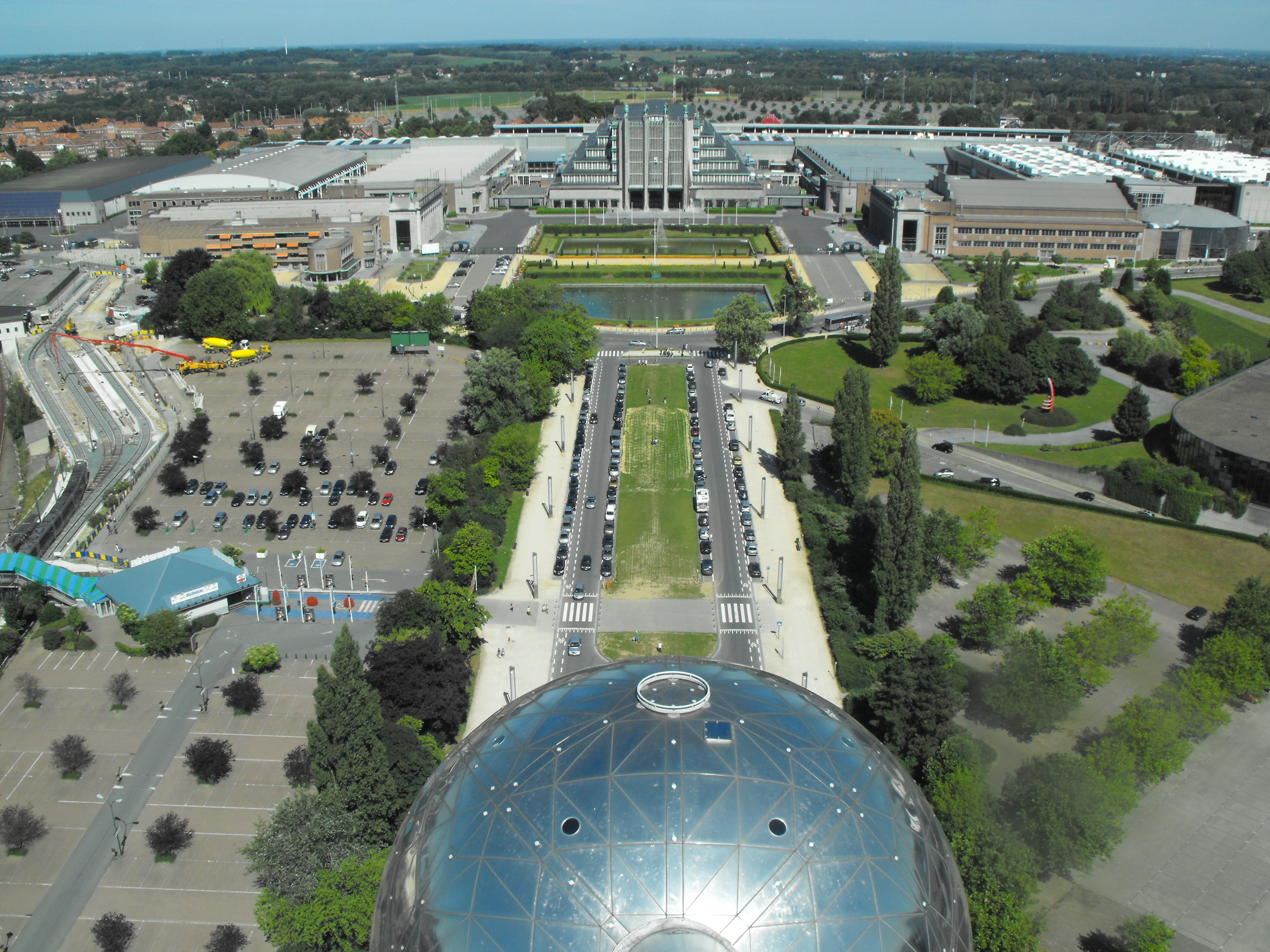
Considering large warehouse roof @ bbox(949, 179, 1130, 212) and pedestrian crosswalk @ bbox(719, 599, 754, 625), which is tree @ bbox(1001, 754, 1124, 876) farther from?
large warehouse roof @ bbox(949, 179, 1130, 212)

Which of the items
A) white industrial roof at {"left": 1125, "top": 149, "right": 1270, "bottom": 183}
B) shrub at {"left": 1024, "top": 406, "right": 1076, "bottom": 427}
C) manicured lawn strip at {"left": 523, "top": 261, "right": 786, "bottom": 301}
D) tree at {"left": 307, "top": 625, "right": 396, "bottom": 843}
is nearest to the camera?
tree at {"left": 307, "top": 625, "right": 396, "bottom": 843}

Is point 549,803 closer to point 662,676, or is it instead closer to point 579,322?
point 662,676

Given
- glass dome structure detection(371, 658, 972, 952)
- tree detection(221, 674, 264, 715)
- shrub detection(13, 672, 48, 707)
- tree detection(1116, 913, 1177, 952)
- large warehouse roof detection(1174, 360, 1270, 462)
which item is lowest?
shrub detection(13, 672, 48, 707)

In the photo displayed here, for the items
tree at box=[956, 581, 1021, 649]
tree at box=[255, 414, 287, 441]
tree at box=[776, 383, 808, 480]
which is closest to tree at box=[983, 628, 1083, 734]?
tree at box=[956, 581, 1021, 649]

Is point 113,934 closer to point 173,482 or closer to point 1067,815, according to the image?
point 1067,815

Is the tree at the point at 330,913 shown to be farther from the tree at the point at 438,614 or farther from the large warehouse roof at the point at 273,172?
the large warehouse roof at the point at 273,172

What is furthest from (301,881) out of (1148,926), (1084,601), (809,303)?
(809,303)

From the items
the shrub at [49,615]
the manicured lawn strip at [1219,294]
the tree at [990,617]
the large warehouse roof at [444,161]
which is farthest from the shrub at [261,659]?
the large warehouse roof at [444,161]

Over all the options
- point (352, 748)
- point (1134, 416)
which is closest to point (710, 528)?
point (352, 748)
